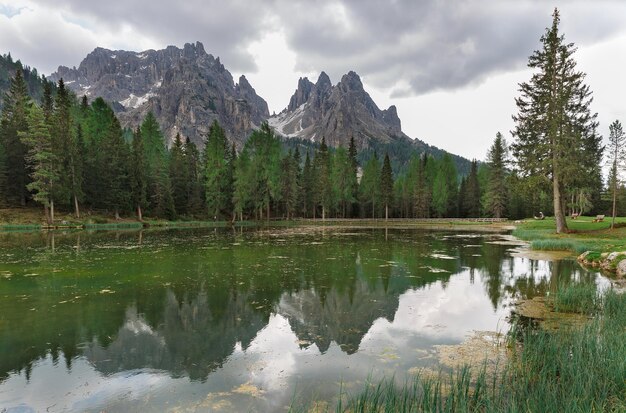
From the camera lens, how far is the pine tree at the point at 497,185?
7588cm

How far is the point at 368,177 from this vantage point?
89.5m

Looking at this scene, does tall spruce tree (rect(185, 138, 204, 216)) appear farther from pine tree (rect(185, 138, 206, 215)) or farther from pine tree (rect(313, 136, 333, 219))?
pine tree (rect(313, 136, 333, 219))

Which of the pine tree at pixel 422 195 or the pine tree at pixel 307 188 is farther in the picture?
the pine tree at pixel 422 195

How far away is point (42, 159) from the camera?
48.2 metres

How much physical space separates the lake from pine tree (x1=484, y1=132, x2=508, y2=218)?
2384 inches

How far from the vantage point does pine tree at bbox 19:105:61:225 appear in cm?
4606

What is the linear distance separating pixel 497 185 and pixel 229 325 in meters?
77.5

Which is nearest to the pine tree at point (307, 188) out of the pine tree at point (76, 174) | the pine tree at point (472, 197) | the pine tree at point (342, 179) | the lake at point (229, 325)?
the pine tree at point (342, 179)

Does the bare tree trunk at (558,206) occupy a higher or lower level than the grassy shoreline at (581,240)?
higher

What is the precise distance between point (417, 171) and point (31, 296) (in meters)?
88.4

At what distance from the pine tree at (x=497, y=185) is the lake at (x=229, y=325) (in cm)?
6056

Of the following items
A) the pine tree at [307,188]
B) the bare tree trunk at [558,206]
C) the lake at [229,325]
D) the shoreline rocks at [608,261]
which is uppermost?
the pine tree at [307,188]

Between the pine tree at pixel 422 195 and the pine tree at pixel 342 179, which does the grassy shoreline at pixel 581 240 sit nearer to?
the pine tree at pixel 422 195

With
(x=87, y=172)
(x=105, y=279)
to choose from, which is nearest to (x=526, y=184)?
(x=105, y=279)
